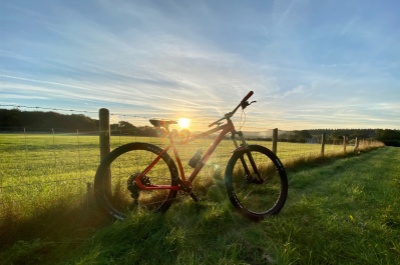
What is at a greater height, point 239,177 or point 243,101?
point 243,101

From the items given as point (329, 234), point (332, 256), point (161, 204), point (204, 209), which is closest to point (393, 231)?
point (329, 234)

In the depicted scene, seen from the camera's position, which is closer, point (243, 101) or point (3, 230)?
point (3, 230)

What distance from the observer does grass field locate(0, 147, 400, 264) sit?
268cm

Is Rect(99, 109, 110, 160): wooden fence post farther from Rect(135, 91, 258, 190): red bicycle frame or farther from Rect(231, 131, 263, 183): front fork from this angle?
Rect(231, 131, 263, 183): front fork

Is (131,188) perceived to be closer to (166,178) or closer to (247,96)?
(166,178)

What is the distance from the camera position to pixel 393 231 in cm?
340

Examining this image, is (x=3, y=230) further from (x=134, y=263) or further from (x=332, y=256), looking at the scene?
(x=332, y=256)

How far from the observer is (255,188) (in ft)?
17.5

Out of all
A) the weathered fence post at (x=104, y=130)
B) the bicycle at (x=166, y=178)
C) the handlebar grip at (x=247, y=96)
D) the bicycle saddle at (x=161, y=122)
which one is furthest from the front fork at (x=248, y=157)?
the weathered fence post at (x=104, y=130)

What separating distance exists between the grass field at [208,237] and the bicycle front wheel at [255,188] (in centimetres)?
18

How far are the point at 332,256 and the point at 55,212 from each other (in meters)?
3.50

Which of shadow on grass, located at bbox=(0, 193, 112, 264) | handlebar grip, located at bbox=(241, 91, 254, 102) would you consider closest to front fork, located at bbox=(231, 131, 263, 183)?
handlebar grip, located at bbox=(241, 91, 254, 102)

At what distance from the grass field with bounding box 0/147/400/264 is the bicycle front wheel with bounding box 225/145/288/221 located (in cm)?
18

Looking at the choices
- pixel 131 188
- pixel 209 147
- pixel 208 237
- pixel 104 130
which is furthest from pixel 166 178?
pixel 104 130
